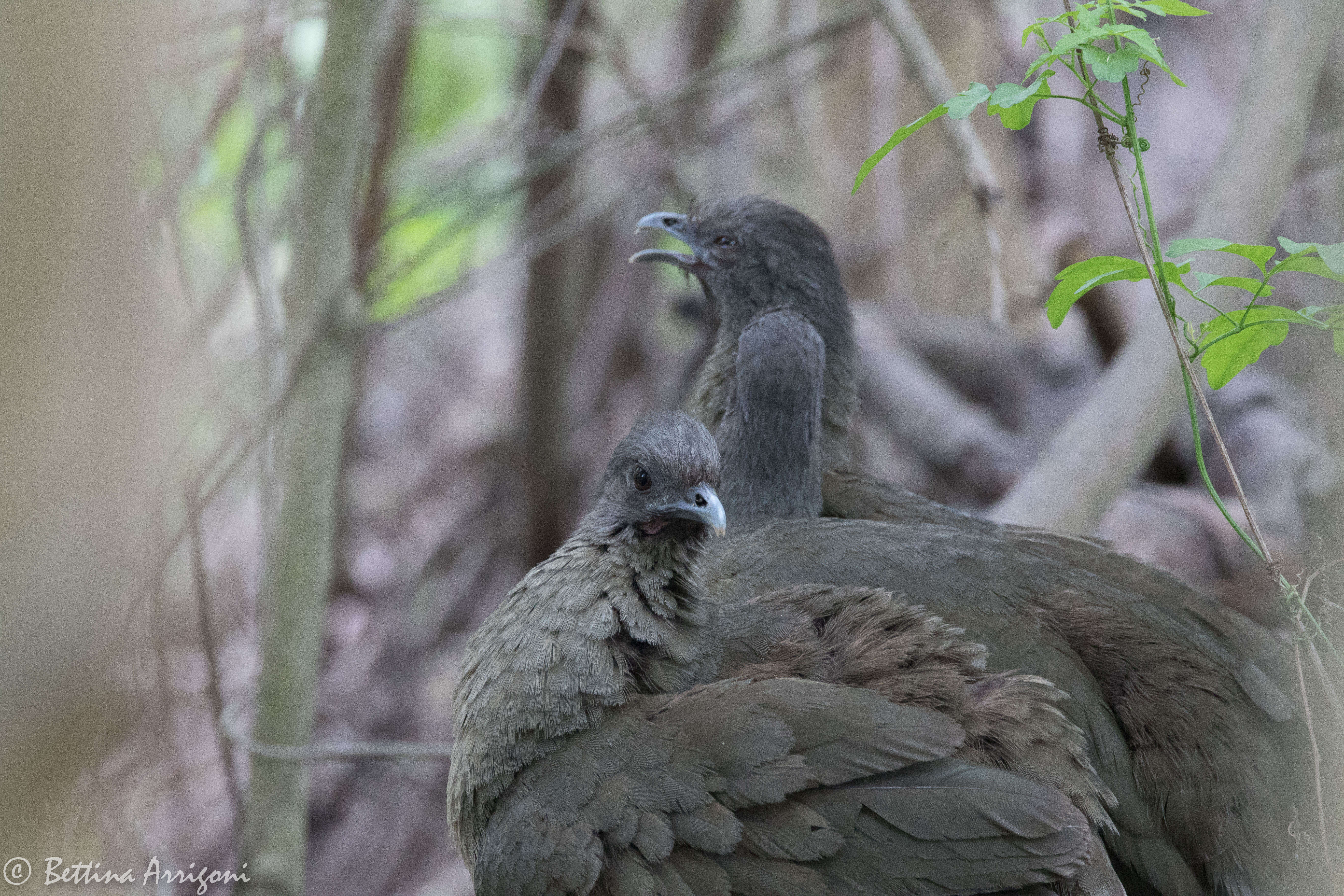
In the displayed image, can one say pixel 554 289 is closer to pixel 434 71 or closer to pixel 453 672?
pixel 453 672

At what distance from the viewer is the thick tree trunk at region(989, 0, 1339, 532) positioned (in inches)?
164

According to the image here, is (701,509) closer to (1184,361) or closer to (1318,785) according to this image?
A: (1184,361)

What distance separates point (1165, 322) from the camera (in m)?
3.97

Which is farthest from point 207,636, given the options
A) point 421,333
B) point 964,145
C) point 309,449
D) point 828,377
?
point 421,333

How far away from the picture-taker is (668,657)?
253 centimetres

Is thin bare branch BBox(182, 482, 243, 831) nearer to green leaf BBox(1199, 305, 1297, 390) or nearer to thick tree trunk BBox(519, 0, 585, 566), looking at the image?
green leaf BBox(1199, 305, 1297, 390)

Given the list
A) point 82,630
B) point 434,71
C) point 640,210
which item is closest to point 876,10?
point 640,210

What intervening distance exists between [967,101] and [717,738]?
4.07 feet

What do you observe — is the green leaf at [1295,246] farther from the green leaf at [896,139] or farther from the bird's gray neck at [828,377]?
the bird's gray neck at [828,377]

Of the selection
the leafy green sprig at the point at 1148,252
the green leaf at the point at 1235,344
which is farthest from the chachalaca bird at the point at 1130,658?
the green leaf at the point at 1235,344

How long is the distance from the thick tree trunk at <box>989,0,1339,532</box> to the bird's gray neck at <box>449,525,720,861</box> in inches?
71.7

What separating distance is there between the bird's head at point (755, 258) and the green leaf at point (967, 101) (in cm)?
189

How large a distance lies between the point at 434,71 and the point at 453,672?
4.49m

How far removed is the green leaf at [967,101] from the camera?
1929 millimetres
